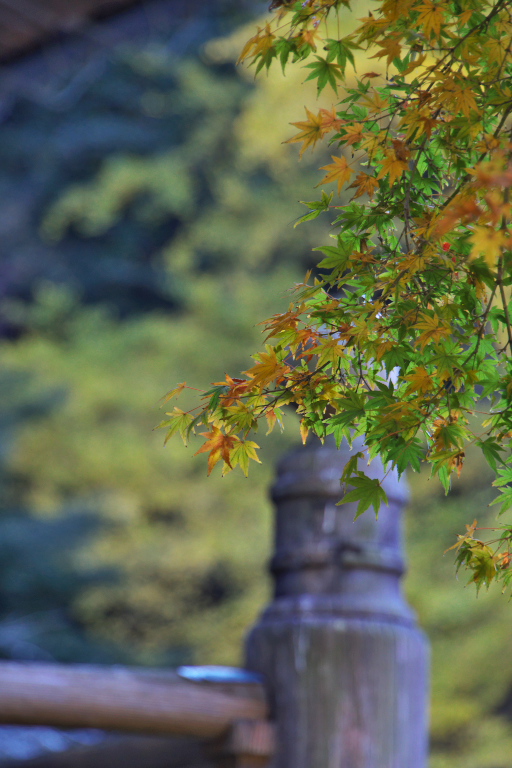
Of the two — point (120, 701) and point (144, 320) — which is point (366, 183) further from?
point (144, 320)

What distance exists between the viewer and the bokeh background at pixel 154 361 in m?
5.10

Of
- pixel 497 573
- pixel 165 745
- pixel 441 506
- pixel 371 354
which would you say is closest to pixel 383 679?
pixel 165 745

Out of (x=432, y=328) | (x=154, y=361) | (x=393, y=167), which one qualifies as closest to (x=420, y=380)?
(x=432, y=328)

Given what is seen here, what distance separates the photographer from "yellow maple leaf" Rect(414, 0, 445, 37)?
603mm

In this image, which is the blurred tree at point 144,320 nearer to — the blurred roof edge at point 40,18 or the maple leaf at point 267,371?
the blurred roof edge at point 40,18

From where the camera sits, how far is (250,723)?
1277 mm

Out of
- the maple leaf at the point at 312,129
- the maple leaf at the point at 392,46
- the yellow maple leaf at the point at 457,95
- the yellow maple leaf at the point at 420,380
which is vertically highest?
the maple leaf at the point at 392,46

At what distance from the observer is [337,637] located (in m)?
1.28

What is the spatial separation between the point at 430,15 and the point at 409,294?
7.6 inches

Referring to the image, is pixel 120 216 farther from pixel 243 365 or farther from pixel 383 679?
pixel 383 679

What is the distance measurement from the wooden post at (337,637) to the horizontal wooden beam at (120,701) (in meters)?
0.07

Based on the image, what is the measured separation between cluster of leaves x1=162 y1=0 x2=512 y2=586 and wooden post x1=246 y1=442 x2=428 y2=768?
682mm

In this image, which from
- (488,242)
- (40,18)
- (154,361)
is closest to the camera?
(488,242)

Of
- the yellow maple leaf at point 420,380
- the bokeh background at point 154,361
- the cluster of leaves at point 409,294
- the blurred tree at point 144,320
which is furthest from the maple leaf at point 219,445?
the blurred tree at point 144,320
